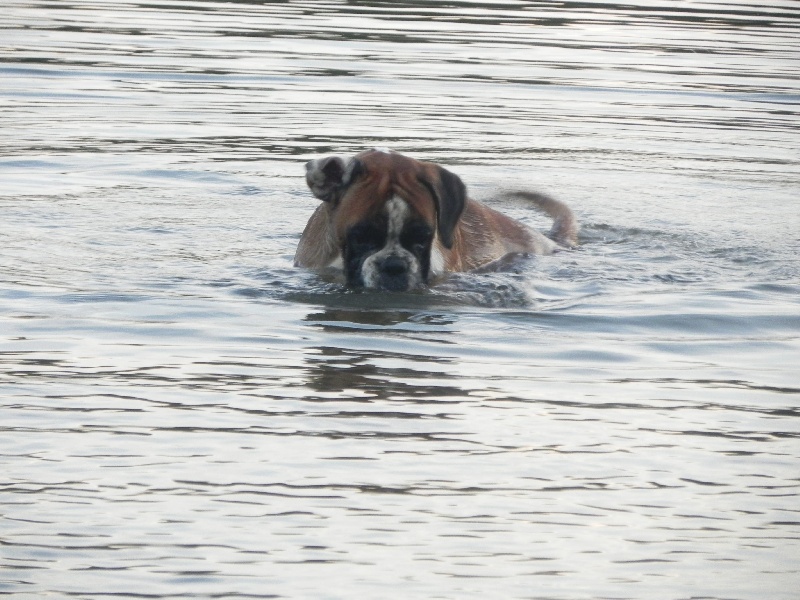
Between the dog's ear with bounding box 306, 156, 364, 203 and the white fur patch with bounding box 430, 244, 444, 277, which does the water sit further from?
the dog's ear with bounding box 306, 156, 364, 203

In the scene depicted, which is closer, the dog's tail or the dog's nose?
the dog's nose

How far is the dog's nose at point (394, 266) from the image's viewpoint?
20.7 ft

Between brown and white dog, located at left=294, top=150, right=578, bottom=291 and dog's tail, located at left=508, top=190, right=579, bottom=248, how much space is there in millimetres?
1253

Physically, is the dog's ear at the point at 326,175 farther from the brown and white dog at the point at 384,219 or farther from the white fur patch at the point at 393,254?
the white fur patch at the point at 393,254

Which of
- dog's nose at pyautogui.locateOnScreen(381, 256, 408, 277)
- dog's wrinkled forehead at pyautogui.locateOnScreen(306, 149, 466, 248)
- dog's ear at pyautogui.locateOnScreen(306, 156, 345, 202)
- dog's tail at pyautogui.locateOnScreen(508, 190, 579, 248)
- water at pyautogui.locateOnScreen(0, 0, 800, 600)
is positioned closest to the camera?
water at pyautogui.locateOnScreen(0, 0, 800, 600)

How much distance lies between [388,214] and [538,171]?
390 centimetres

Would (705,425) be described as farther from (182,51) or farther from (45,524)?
(182,51)

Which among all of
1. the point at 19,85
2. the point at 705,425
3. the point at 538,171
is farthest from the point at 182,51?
the point at 705,425

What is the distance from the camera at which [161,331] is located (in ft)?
17.9

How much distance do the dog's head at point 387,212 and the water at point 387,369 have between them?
173 mm

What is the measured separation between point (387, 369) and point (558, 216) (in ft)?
11.8

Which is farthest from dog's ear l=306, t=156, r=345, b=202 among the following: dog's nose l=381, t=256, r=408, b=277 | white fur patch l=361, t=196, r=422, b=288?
dog's nose l=381, t=256, r=408, b=277

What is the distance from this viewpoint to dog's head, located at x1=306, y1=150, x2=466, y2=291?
6363 mm

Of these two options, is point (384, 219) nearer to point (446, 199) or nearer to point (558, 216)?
point (446, 199)
